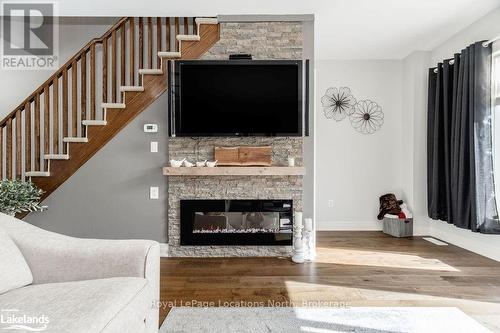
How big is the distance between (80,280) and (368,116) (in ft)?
16.1

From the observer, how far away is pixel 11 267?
165cm

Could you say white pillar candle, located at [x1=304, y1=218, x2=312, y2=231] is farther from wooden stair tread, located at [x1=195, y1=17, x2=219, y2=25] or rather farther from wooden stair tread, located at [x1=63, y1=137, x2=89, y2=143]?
wooden stair tread, located at [x1=63, y1=137, x2=89, y2=143]

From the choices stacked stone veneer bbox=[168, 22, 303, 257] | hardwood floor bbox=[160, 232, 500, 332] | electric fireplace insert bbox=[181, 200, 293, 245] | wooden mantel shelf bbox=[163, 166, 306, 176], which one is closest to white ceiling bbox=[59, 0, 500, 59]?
stacked stone veneer bbox=[168, 22, 303, 257]

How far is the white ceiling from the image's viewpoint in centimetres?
373

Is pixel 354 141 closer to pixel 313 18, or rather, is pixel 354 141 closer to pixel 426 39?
pixel 426 39

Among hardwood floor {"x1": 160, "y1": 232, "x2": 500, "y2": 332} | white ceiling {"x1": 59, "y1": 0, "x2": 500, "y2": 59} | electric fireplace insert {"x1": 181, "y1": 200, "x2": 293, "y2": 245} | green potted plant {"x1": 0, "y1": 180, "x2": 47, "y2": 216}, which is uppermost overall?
white ceiling {"x1": 59, "y1": 0, "x2": 500, "y2": 59}

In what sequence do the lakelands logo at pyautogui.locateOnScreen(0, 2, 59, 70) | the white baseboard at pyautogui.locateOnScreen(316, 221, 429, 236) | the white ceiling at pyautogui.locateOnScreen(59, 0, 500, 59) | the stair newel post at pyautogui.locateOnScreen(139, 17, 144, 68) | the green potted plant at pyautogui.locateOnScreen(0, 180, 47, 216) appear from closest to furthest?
the green potted plant at pyautogui.locateOnScreen(0, 180, 47, 216), the white ceiling at pyautogui.locateOnScreen(59, 0, 500, 59), the stair newel post at pyautogui.locateOnScreen(139, 17, 144, 68), the lakelands logo at pyautogui.locateOnScreen(0, 2, 59, 70), the white baseboard at pyautogui.locateOnScreen(316, 221, 429, 236)

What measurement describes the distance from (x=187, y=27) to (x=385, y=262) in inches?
133

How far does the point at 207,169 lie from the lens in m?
3.89

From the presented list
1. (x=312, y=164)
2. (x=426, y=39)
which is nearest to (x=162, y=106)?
(x=312, y=164)

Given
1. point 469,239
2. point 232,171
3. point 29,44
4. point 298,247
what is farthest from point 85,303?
point 29,44

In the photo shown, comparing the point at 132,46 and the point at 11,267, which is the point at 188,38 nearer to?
the point at 132,46

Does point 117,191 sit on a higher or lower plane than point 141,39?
lower

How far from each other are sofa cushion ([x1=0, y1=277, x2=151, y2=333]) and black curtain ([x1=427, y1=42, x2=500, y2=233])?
3725mm
